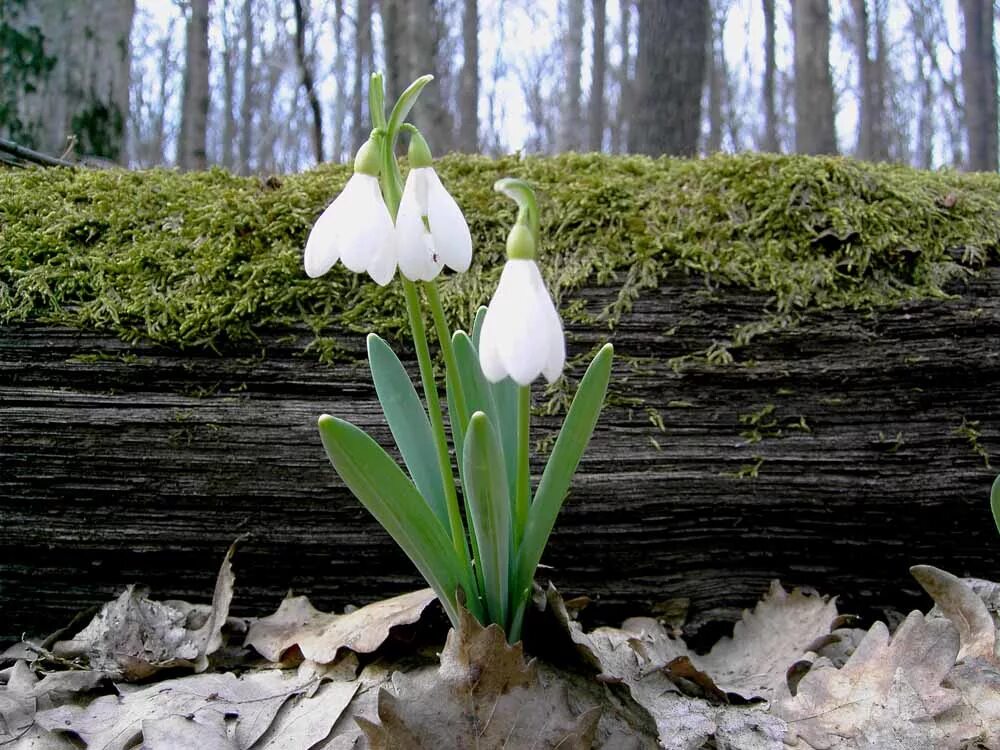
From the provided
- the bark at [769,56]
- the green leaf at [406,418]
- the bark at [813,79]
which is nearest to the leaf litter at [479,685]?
the green leaf at [406,418]

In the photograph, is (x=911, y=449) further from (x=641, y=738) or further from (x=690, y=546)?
(x=641, y=738)

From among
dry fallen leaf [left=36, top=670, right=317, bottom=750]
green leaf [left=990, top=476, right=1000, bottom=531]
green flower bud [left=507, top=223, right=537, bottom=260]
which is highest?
green flower bud [left=507, top=223, right=537, bottom=260]

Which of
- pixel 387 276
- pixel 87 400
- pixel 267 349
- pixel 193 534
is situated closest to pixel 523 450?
pixel 387 276

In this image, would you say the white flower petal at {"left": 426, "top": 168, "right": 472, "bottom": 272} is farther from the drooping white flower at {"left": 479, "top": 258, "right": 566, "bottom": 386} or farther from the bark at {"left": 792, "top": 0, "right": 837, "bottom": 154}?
the bark at {"left": 792, "top": 0, "right": 837, "bottom": 154}

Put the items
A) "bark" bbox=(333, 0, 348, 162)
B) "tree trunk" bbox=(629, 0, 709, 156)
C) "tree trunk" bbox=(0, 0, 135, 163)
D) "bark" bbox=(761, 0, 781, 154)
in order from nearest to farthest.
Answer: "tree trunk" bbox=(0, 0, 135, 163)
"tree trunk" bbox=(629, 0, 709, 156)
"bark" bbox=(761, 0, 781, 154)
"bark" bbox=(333, 0, 348, 162)

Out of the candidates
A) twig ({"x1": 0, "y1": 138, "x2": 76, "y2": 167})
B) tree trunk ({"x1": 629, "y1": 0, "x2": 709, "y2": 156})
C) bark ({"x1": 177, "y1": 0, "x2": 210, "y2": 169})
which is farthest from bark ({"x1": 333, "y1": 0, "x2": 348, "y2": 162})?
twig ({"x1": 0, "y1": 138, "x2": 76, "y2": 167})

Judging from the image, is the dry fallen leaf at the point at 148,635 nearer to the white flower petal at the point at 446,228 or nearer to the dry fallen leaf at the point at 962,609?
the white flower petal at the point at 446,228
